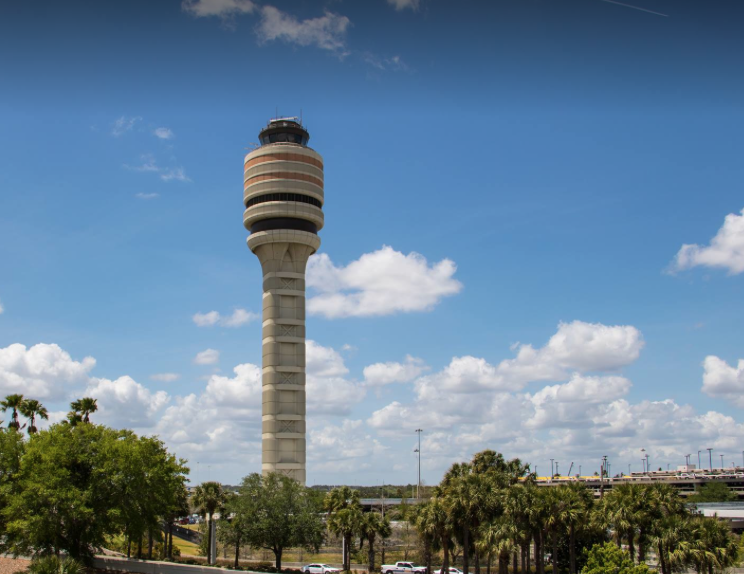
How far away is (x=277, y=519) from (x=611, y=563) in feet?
119

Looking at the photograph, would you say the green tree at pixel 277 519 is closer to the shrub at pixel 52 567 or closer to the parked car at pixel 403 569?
the parked car at pixel 403 569

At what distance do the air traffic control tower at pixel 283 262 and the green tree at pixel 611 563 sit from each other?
72967 mm

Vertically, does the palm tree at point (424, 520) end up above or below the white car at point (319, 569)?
above

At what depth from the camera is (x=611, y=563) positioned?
131ft

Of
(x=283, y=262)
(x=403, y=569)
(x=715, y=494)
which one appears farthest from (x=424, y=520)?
(x=715, y=494)

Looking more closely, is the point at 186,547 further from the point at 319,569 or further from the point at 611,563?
the point at 611,563

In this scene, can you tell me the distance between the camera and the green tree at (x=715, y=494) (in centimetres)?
15661

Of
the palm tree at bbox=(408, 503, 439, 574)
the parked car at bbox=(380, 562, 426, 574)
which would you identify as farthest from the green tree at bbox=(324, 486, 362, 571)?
the palm tree at bbox=(408, 503, 439, 574)

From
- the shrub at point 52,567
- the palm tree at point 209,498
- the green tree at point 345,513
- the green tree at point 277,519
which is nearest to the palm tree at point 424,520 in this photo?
the green tree at point 345,513

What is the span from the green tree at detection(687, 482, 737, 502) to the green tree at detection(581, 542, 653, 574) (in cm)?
12152

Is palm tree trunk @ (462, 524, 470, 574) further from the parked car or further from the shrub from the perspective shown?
the shrub

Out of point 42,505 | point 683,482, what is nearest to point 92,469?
point 42,505

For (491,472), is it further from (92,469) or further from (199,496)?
(92,469)

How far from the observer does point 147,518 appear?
55.0m
